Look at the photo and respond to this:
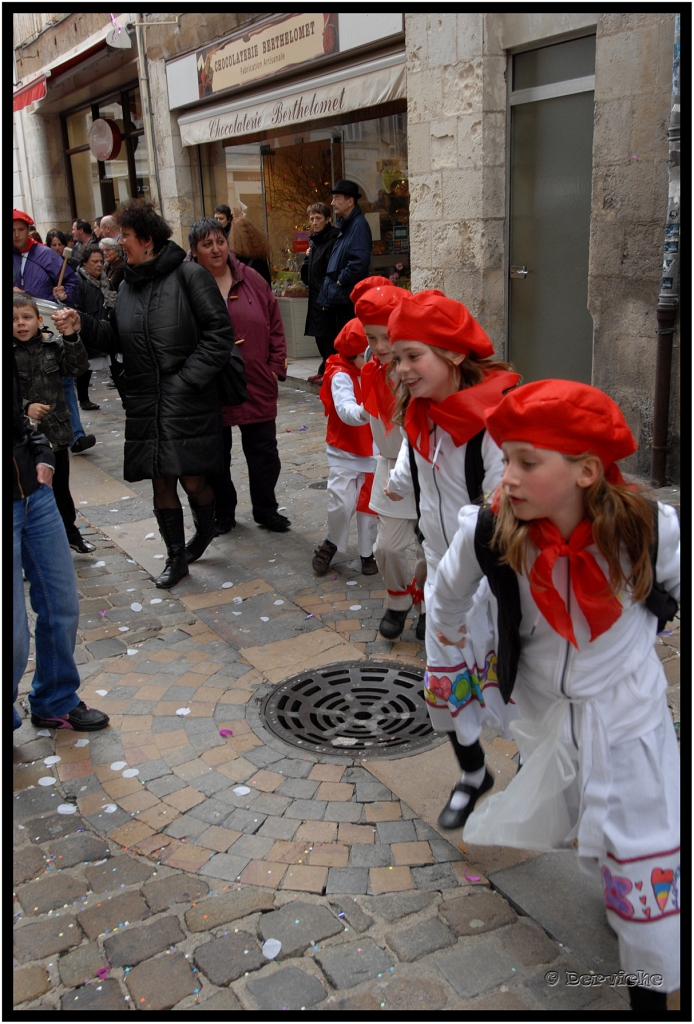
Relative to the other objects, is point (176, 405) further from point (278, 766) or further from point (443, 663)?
point (443, 663)

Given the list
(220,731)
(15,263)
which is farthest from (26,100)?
(220,731)

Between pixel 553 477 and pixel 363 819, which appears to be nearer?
pixel 553 477

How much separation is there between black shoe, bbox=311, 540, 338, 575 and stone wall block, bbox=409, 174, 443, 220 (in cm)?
423

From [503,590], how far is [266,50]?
36.4ft

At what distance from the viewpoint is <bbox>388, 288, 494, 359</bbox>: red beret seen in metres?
2.97

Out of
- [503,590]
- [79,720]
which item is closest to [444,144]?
[79,720]

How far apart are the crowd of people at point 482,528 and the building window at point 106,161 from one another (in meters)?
12.1

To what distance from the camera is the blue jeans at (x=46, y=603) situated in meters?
3.57

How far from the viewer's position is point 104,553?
6.25 meters

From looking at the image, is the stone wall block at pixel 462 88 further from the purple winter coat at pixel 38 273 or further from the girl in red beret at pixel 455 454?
the girl in red beret at pixel 455 454

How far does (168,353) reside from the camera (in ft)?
17.1

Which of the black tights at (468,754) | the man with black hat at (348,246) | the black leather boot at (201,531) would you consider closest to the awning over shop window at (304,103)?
the man with black hat at (348,246)

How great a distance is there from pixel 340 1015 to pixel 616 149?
18.9ft

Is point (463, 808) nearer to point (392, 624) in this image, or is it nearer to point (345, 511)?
point (392, 624)
